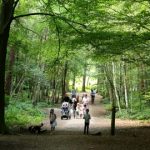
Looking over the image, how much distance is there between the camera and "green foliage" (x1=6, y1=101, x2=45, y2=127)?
22797 mm

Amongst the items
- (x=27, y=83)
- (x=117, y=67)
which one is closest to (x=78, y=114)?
(x=117, y=67)

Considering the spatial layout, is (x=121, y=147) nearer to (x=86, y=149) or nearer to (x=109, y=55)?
(x=86, y=149)

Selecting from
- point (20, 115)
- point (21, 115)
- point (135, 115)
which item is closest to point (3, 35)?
point (20, 115)

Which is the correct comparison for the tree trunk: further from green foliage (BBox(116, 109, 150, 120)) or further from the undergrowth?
green foliage (BBox(116, 109, 150, 120))

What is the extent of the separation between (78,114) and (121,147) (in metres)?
18.8

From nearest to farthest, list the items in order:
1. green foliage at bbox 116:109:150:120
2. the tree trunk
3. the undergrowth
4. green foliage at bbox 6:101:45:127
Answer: the tree trunk < the undergrowth < green foliage at bbox 6:101:45:127 < green foliage at bbox 116:109:150:120

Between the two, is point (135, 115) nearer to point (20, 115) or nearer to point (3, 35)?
point (20, 115)

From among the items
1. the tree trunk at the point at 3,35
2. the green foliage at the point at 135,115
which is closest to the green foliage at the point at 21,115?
the tree trunk at the point at 3,35

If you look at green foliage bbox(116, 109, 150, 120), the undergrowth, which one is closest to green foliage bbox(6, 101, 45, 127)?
the undergrowth

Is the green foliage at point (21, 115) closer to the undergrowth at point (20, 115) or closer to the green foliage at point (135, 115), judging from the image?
the undergrowth at point (20, 115)

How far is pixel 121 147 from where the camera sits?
14.1m

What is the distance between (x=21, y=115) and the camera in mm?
26062

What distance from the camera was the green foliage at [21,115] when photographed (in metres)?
22.8

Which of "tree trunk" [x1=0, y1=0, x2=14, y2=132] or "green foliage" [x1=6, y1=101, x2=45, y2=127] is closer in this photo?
"tree trunk" [x1=0, y1=0, x2=14, y2=132]
